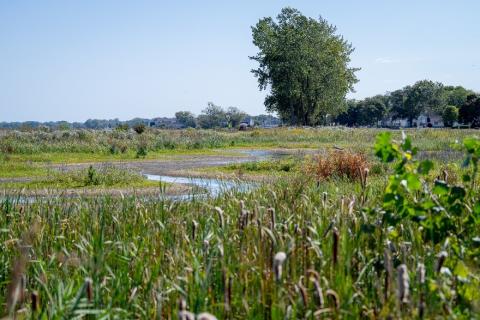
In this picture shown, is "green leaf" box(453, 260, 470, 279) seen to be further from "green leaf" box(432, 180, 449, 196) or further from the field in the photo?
"green leaf" box(432, 180, 449, 196)

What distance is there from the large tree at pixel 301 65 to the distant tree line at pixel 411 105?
40.1 m

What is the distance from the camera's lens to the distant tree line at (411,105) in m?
121

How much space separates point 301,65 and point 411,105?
67.4 meters

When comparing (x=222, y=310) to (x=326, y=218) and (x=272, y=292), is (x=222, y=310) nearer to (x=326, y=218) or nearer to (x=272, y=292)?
(x=272, y=292)

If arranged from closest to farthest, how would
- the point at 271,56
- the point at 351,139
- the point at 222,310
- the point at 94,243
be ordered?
the point at 222,310
the point at 94,243
the point at 351,139
the point at 271,56

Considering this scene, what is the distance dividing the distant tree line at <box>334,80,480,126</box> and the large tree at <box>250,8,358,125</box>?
40140 millimetres

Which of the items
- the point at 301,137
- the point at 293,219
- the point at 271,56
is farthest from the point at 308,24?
the point at 293,219

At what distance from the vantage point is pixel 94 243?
4922 millimetres

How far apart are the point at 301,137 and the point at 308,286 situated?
154 feet

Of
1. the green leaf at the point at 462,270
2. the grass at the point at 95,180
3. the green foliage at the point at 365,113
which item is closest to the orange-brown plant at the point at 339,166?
the grass at the point at 95,180

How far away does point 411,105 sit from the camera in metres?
124

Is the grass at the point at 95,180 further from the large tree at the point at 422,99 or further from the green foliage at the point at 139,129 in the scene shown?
the large tree at the point at 422,99

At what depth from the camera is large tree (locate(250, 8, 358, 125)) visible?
63.7m

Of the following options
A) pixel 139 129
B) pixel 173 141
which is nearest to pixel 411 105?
pixel 139 129
